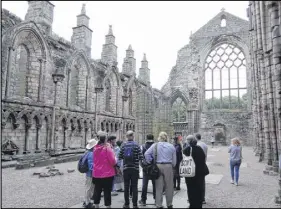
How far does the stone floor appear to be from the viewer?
519 cm

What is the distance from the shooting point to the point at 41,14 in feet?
44.2

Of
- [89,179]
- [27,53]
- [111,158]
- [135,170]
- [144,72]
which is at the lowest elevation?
[89,179]

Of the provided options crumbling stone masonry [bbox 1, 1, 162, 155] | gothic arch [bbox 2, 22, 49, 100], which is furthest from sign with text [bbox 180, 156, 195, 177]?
gothic arch [bbox 2, 22, 49, 100]

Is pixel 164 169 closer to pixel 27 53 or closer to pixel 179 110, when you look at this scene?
pixel 27 53

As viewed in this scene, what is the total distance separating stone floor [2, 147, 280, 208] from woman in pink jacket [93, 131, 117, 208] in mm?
492

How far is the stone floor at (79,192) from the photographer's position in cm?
519

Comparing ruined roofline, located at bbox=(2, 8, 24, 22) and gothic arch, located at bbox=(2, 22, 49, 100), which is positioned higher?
ruined roofline, located at bbox=(2, 8, 24, 22)

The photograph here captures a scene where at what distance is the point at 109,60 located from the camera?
773 inches

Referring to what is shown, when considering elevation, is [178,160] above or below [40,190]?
above

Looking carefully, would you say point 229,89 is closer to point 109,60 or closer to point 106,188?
point 109,60

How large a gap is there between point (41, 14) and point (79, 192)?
421 inches

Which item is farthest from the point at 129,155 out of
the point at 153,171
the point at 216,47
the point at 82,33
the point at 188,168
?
the point at 216,47

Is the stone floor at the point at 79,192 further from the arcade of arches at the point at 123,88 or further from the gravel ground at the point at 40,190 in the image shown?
the arcade of arches at the point at 123,88

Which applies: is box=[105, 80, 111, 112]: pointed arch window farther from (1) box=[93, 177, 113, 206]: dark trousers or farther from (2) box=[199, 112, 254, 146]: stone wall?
(1) box=[93, 177, 113, 206]: dark trousers
